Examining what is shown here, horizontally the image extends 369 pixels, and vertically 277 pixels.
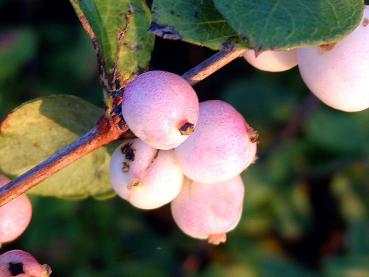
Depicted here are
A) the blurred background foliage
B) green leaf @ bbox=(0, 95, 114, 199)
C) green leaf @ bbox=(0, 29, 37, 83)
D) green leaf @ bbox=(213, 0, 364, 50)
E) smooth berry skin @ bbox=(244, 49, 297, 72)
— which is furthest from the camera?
green leaf @ bbox=(0, 29, 37, 83)

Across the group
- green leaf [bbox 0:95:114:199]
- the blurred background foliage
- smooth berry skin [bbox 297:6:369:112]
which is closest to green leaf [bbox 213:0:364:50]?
smooth berry skin [bbox 297:6:369:112]

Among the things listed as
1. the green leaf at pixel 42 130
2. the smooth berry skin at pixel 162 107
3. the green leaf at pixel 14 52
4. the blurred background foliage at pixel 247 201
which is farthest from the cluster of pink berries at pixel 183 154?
the green leaf at pixel 14 52

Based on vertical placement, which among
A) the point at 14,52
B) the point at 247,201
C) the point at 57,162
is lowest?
the point at 247,201

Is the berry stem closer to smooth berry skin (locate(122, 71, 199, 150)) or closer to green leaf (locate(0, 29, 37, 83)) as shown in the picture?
smooth berry skin (locate(122, 71, 199, 150))

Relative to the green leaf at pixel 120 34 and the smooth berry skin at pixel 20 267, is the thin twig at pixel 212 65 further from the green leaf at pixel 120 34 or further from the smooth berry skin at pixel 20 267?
the smooth berry skin at pixel 20 267

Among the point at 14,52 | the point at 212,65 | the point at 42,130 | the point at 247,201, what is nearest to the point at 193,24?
the point at 212,65

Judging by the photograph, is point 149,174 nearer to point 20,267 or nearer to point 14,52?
point 20,267

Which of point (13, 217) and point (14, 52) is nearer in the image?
point (13, 217)
